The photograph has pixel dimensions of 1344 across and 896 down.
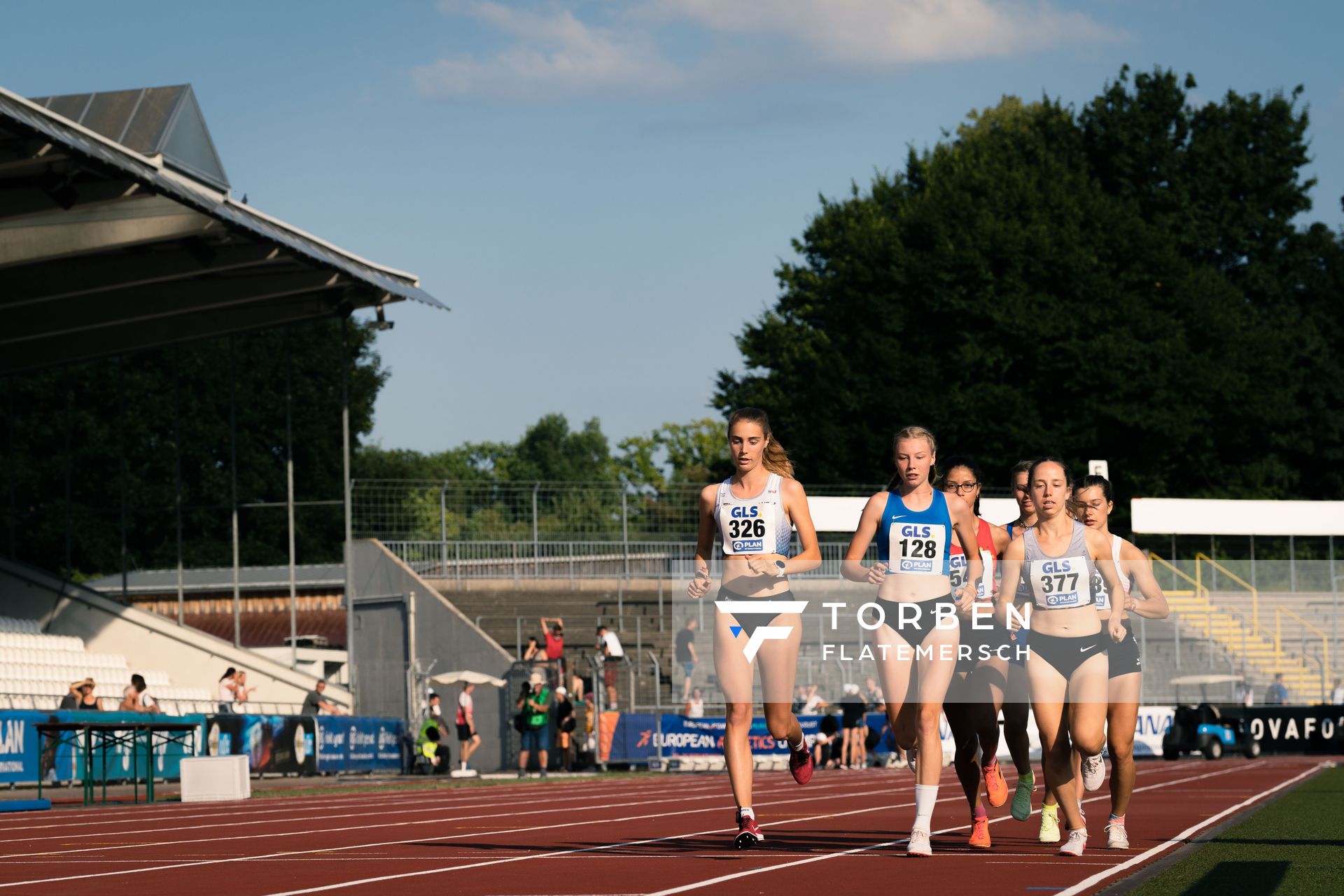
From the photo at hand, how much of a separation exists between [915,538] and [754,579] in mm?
830

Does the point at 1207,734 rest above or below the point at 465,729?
below

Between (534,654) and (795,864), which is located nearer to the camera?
(795,864)

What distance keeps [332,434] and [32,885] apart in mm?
62433

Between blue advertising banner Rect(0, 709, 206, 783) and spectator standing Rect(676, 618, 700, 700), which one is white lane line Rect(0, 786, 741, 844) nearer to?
blue advertising banner Rect(0, 709, 206, 783)

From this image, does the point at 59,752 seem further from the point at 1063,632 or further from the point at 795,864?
the point at 1063,632

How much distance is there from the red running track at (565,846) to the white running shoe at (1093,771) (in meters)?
0.41

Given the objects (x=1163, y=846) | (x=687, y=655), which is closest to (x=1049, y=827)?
(x=1163, y=846)

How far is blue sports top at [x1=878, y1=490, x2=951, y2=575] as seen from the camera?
29.6 feet

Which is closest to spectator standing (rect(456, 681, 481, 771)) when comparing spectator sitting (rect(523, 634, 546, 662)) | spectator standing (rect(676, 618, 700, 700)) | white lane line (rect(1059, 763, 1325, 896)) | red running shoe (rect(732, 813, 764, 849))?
spectator sitting (rect(523, 634, 546, 662))

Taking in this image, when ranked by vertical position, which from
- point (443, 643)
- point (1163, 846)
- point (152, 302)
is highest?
point (152, 302)

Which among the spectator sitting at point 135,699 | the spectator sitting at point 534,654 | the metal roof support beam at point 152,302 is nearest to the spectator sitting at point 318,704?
the spectator sitting at point 534,654

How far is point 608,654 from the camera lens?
3238 cm

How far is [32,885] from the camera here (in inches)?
318

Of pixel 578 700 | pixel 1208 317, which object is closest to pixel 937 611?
pixel 578 700
